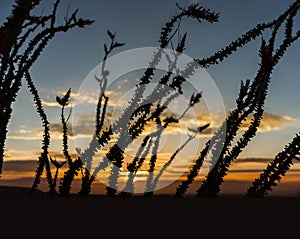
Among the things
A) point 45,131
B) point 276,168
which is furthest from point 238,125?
point 45,131

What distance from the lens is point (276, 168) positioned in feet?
13.1

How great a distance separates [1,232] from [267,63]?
255cm

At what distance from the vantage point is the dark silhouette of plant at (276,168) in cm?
391

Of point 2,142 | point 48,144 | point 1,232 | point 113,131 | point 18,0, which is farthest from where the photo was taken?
point 48,144

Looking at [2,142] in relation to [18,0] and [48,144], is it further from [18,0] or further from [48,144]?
[18,0]

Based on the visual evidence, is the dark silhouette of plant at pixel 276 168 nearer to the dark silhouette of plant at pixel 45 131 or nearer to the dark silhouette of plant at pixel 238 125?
the dark silhouette of plant at pixel 238 125

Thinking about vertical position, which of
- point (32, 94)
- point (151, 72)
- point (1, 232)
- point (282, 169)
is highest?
point (151, 72)

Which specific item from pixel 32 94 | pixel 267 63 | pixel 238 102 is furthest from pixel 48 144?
pixel 267 63

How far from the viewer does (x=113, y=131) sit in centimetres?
377

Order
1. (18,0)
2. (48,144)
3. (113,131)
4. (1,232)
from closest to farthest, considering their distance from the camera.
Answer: (1,232) < (18,0) < (113,131) < (48,144)

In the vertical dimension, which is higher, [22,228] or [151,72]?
[151,72]

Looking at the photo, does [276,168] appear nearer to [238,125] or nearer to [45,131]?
[238,125]

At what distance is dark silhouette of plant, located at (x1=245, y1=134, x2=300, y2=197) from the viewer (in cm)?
391

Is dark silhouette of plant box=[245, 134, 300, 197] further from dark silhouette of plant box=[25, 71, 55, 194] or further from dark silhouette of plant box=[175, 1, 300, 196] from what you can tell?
dark silhouette of plant box=[25, 71, 55, 194]
